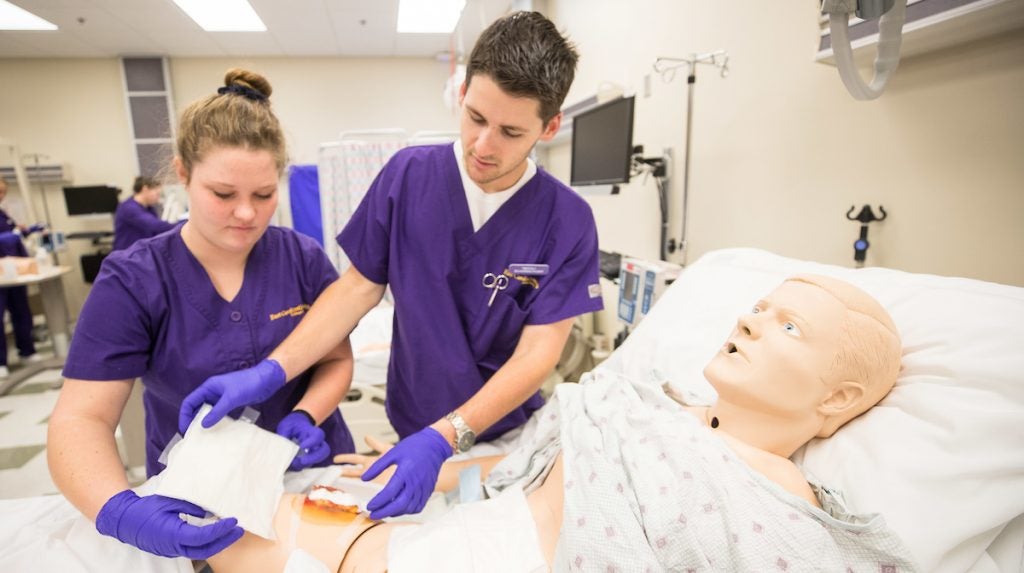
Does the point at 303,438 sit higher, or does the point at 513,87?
the point at 513,87

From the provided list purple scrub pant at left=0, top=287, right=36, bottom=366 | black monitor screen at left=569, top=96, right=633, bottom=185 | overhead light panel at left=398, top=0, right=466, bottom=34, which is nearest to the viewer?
black monitor screen at left=569, top=96, right=633, bottom=185

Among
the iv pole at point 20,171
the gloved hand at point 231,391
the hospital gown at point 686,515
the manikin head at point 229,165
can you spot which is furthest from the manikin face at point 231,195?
the iv pole at point 20,171

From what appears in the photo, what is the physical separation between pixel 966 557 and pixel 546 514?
0.64 meters

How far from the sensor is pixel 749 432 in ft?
2.95

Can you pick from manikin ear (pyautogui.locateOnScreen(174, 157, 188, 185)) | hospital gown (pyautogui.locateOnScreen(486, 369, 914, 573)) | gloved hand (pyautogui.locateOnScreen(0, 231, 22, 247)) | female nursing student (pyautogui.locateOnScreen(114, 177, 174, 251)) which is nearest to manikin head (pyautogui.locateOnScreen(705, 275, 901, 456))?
hospital gown (pyautogui.locateOnScreen(486, 369, 914, 573))

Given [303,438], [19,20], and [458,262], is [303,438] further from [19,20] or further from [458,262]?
[19,20]

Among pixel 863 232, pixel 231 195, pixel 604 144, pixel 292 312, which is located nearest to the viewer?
pixel 231 195

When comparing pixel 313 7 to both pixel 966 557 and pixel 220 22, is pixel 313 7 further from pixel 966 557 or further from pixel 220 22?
pixel 966 557

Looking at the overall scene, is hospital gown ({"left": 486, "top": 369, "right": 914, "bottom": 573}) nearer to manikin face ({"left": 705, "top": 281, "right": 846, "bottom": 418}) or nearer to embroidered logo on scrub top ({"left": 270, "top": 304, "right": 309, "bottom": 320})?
manikin face ({"left": 705, "top": 281, "right": 846, "bottom": 418})

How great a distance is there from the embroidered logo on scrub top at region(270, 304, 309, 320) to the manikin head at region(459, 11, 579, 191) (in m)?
0.53

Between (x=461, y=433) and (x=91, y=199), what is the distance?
6.55m

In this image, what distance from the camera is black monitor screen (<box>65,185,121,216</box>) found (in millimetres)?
5316

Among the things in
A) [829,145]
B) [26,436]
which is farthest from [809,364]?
[26,436]

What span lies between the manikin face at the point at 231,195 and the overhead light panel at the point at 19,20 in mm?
3027
